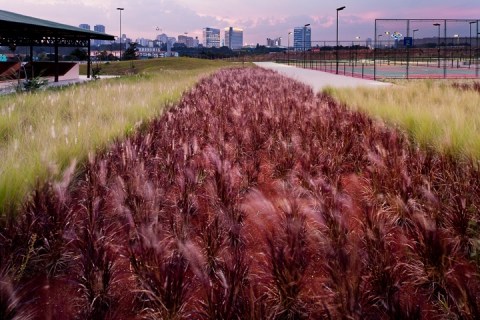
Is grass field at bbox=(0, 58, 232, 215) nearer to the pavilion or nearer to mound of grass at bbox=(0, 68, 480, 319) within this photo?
mound of grass at bbox=(0, 68, 480, 319)

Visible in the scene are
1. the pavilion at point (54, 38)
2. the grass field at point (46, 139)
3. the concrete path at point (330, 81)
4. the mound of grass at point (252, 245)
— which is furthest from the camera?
the pavilion at point (54, 38)

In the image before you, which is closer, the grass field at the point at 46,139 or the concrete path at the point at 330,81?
the grass field at the point at 46,139

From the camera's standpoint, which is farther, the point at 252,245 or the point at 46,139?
the point at 46,139

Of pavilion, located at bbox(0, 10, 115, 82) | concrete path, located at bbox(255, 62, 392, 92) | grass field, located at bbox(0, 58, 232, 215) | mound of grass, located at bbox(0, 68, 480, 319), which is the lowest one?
mound of grass, located at bbox(0, 68, 480, 319)

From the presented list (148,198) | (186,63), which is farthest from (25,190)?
(186,63)

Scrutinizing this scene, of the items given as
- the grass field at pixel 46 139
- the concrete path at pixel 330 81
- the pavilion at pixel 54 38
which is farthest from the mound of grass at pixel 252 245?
the pavilion at pixel 54 38

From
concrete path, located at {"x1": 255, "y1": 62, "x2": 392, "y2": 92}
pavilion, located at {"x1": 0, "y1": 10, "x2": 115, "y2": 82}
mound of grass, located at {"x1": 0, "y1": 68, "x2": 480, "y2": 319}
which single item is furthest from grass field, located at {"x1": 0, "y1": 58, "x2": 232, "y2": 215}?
pavilion, located at {"x1": 0, "y1": 10, "x2": 115, "y2": 82}

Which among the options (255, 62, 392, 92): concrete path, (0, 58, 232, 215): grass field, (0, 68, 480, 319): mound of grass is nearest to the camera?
(0, 68, 480, 319): mound of grass

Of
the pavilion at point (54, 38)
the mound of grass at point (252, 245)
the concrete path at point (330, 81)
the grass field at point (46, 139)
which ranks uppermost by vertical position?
the pavilion at point (54, 38)

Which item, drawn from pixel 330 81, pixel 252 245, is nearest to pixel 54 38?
pixel 330 81

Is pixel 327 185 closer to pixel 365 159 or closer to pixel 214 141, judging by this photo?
pixel 365 159

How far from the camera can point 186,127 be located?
20.3ft

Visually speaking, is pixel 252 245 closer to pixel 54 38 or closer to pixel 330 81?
pixel 330 81

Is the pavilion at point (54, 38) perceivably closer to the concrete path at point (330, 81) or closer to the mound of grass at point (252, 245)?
the concrete path at point (330, 81)
